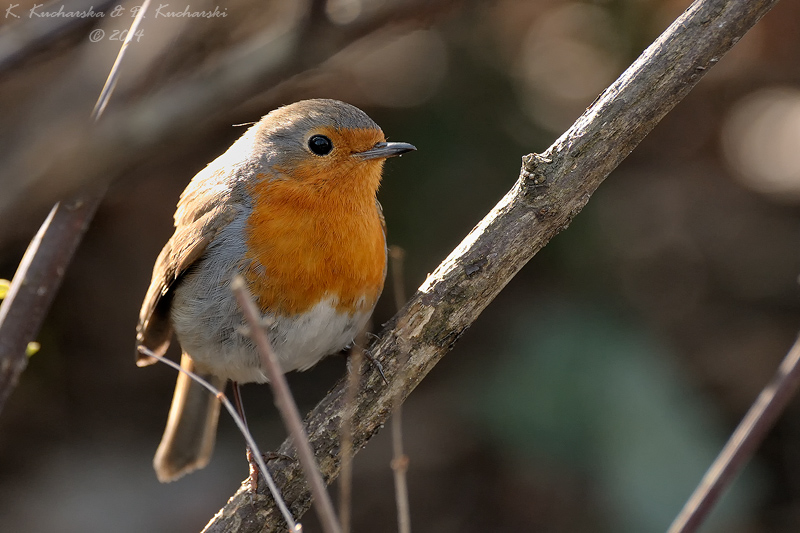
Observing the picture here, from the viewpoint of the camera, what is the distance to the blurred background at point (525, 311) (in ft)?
14.2

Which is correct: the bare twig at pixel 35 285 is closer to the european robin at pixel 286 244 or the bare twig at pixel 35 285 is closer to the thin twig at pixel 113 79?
the thin twig at pixel 113 79

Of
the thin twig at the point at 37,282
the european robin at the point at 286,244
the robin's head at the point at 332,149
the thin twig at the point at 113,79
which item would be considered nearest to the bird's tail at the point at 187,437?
the european robin at the point at 286,244

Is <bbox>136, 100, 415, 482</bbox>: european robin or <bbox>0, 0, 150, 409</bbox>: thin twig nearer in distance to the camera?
<bbox>0, 0, 150, 409</bbox>: thin twig

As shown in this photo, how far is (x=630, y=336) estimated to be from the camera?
14.9 feet

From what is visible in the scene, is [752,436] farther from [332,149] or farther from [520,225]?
[332,149]

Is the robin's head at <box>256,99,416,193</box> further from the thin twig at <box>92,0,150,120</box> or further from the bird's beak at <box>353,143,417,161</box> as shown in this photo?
the thin twig at <box>92,0,150,120</box>

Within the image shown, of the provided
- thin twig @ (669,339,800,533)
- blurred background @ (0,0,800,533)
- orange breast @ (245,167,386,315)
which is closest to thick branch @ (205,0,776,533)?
orange breast @ (245,167,386,315)

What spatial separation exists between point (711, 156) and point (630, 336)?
1.65m

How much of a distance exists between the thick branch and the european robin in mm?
476

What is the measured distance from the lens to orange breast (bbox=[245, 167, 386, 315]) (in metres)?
2.99

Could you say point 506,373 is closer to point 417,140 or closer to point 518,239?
point 417,140

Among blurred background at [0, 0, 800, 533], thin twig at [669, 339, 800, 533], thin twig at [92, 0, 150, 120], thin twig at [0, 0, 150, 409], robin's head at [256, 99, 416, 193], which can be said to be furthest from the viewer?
blurred background at [0, 0, 800, 533]

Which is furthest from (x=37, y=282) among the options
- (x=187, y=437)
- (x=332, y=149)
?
(x=187, y=437)

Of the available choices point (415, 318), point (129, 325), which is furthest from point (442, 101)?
point (415, 318)
